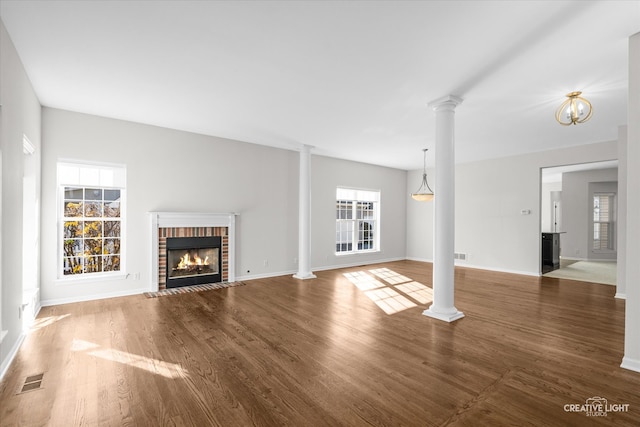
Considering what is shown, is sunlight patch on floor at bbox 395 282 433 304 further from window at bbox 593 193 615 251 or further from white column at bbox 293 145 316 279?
window at bbox 593 193 615 251

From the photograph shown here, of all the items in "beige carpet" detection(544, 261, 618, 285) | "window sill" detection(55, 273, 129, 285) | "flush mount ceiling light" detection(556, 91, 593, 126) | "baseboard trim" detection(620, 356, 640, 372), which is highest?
"flush mount ceiling light" detection(556, 91, 593, 126)

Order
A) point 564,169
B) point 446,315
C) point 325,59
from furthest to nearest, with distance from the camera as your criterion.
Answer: point 564,169
point 446,315
point 325,59

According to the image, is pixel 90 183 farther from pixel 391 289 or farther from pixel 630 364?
pixel 630 364

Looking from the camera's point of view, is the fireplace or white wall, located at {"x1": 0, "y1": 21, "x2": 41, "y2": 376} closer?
white wall, located at {"x1": 0, "y1": 21, "x2": 41, "y2": 376}

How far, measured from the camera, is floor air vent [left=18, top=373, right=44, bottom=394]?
231 centimetres

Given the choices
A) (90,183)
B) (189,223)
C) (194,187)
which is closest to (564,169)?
(194,187)

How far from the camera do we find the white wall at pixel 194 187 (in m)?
4.55

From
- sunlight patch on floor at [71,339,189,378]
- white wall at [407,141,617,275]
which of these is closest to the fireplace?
sunlight patch on floor at [71,339,189,378]

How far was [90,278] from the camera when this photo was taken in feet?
15.6

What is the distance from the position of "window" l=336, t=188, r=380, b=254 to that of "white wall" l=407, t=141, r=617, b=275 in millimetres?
2305

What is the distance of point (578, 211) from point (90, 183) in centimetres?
1292

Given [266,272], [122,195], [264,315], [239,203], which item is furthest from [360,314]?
[122,195]

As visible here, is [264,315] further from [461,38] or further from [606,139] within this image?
[606,139]

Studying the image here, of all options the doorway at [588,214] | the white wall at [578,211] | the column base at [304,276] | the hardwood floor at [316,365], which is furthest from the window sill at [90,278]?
the white wall at [578,211]
